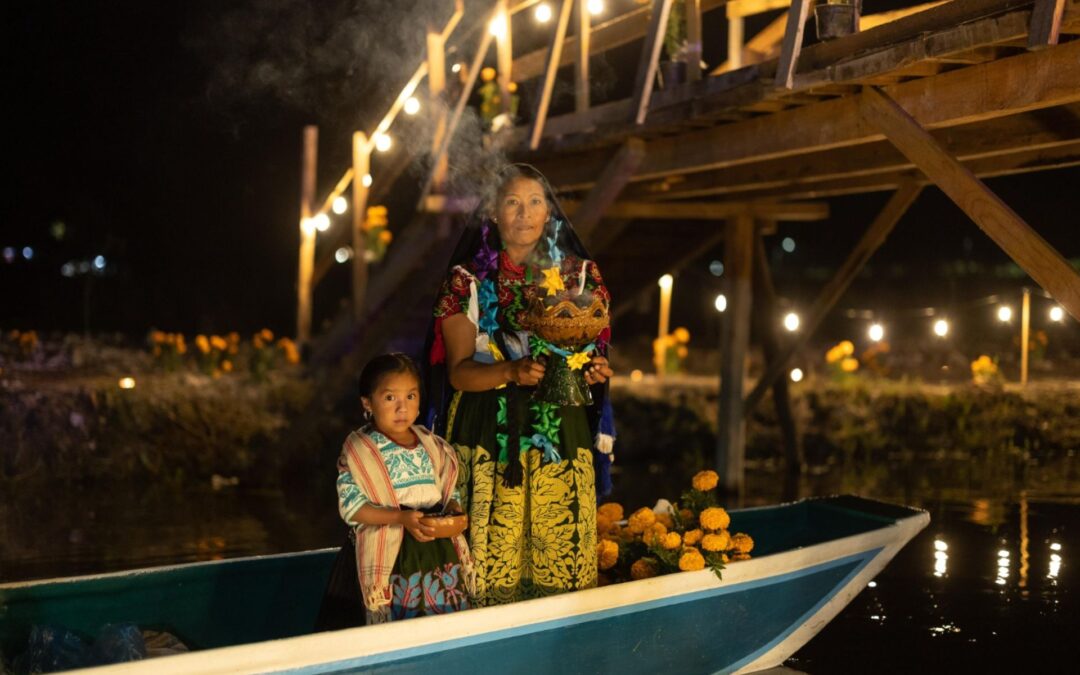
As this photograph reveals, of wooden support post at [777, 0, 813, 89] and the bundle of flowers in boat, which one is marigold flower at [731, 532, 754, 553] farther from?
wooden support post at [777, 0, 813, 89]

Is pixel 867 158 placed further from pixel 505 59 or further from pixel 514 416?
pixel 514 416

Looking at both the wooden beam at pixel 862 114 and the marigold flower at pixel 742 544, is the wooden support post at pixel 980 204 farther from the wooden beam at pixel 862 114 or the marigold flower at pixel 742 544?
the marigold flower at pixel 742 544

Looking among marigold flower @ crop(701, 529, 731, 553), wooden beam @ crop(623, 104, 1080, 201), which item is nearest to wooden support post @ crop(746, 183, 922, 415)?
wooden beam @ crop(623, 104, 1080, 201)

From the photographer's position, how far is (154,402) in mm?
11531

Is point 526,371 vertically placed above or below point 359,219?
below

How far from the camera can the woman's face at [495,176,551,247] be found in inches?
171

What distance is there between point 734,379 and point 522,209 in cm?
644

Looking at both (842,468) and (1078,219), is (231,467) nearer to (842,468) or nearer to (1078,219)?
(842,468)

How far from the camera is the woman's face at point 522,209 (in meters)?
4.35

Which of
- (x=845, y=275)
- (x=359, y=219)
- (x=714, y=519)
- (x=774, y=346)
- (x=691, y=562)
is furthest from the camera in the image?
(x=359, y=219)

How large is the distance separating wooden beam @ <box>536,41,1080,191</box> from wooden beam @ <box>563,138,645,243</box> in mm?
118

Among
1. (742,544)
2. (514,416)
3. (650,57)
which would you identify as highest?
(650,57)

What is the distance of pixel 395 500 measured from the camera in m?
4.16

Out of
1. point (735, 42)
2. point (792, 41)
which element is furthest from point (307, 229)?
point (792, 41)
